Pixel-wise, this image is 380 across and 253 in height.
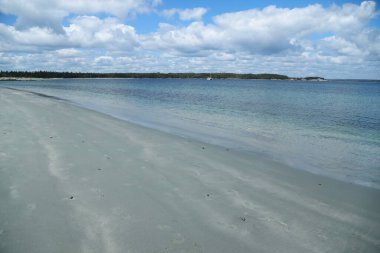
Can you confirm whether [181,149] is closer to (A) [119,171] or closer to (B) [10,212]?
(A) [119,171]

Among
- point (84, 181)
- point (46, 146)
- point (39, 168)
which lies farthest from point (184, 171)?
point (46, 146)

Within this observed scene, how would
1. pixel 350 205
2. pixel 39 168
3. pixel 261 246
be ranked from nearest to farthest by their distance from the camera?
pixel 261 246 < pixel 350 205 < pixel 39 168

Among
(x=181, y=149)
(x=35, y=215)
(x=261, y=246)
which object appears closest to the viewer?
(x=261, y=246)

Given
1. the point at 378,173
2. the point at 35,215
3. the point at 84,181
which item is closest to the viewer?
the point at 35,215

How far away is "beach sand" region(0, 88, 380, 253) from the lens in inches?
208

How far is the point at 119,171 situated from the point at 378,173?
9219 millimetres

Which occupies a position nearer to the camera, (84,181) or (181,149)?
(84,181)

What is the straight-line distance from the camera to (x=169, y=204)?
677 cm

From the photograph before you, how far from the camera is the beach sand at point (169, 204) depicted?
527 cm

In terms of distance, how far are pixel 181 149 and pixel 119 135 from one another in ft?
12.7

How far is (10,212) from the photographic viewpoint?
6.02 metres

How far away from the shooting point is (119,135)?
1466cm

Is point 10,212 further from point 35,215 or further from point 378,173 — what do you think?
point 378,173

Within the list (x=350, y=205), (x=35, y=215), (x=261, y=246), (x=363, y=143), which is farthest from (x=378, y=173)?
(x=35, y=215)
